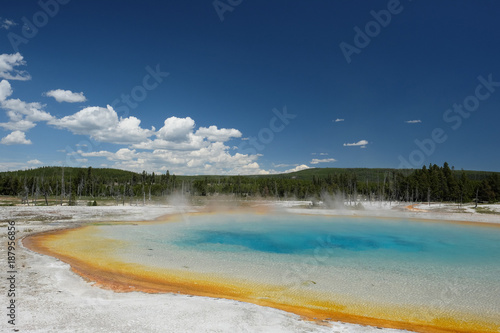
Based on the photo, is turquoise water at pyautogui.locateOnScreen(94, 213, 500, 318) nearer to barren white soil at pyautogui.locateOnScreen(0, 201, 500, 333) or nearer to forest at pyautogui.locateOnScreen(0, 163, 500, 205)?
barren white soil at pyautogui.locateOnScreen(0, 201, 500, 333)

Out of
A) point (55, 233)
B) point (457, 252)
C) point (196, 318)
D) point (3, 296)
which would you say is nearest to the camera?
point (196, 318)

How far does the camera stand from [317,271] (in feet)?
41.3

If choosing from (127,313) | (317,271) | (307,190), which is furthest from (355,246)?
(307,190)

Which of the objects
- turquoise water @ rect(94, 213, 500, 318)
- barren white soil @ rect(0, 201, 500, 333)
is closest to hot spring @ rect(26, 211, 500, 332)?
turquoise water @ rect(94, 213, 500, 318)

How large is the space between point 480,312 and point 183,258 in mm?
11405

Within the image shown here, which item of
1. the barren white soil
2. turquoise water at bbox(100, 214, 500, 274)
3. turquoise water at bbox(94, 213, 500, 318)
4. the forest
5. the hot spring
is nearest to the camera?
the barren white soil

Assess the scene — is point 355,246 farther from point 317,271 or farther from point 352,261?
point 317,271

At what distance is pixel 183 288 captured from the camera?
9.65 metres

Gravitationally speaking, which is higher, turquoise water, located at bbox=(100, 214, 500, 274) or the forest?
the forest

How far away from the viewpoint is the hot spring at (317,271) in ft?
27.2

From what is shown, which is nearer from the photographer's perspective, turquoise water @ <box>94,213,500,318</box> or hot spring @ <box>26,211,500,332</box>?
hot spring @ <box>26,211,500,332</box>

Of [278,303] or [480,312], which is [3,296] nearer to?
[278,303]

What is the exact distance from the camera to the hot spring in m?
8.29

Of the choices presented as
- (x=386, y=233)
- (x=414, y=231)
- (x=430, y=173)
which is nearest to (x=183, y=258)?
(x=386, y=233)
